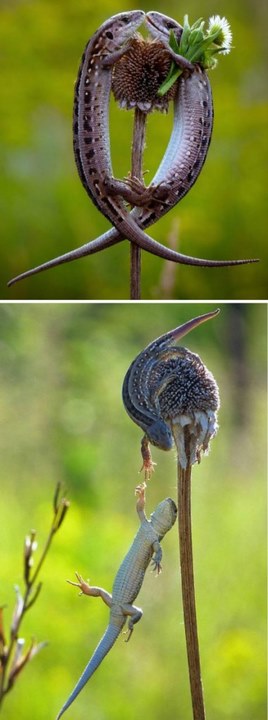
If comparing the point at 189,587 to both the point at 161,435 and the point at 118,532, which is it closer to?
the point at 161,435

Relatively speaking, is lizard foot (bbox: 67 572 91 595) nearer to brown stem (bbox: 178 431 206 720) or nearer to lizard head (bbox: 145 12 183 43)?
brown stem (bbox: 178 431 206 720)

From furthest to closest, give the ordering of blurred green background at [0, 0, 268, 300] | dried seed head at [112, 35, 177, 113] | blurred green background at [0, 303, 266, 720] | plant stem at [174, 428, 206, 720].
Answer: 1. blurred green background at [0, 0, 268, 300]
2. blurred green background at [0, 303, 266, 720]
3. dried seed head at [112, 35, 177, 113]
4. plant stem at [174, 428, 206, 720]

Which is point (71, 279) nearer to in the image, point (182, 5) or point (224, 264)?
point (182, 5)

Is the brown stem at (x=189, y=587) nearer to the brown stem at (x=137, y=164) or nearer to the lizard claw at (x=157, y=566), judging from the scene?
the lizard claw at (x=157, y=566)

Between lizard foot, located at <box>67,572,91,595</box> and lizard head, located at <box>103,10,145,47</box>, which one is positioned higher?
lizard head, located at <box>103,10,145,47</box>

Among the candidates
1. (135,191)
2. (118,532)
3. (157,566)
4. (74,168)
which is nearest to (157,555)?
(157,566)

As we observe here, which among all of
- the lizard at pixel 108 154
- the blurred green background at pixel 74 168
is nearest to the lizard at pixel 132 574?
the lizard at pixel 108 154

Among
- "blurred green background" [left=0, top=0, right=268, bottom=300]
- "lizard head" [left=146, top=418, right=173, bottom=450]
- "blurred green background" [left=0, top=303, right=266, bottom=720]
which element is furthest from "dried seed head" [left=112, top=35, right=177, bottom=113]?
"blurred green background" [left=0, top=0, right=268, bottom=300]

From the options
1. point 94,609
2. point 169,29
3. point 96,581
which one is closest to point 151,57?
point 169,29
